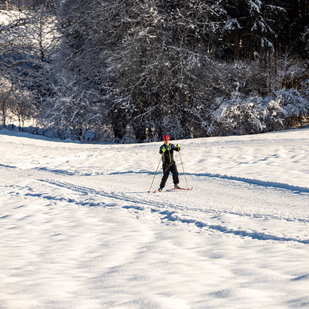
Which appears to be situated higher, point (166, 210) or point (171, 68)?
point (171, 68)

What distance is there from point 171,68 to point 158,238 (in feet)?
64.1

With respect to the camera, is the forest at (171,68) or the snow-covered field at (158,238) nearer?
the snow-covered field at (158,238)

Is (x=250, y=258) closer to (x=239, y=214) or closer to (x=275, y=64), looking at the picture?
(x=239, y=214)

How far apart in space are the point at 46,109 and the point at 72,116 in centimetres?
266

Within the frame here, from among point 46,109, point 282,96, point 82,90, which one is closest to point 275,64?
point 282,96

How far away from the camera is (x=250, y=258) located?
4.62m

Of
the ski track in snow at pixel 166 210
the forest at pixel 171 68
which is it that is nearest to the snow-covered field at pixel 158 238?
the ski track in snow at pixel 166 210

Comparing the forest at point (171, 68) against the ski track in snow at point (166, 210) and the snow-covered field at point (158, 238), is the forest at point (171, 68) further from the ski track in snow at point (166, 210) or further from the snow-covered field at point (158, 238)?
the ski track in snow at point (166, 210)

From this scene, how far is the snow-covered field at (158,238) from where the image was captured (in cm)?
351

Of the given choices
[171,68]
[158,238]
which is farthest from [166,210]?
[171,68]

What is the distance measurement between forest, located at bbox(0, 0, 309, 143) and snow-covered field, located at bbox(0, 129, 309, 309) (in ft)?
31.0

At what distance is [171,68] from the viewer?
24.1m

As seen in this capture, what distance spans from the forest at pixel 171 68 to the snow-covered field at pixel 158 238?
31.0 feet

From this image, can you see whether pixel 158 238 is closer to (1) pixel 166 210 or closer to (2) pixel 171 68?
(1) pixel 166 210
